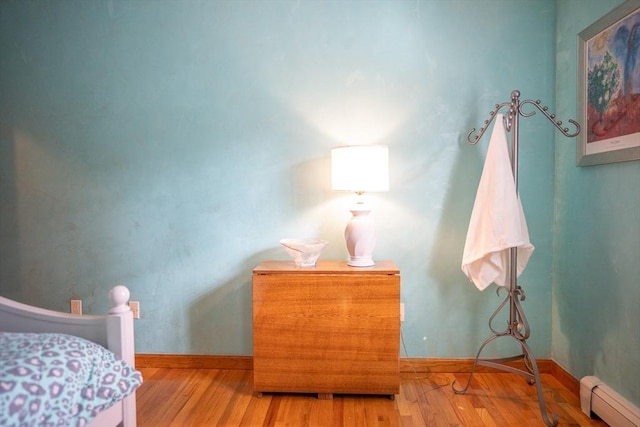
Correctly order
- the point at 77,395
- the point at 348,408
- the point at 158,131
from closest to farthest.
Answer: the point at 77,395, the point at 348,408, the point at 158,131

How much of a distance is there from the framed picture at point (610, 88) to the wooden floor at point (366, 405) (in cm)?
122

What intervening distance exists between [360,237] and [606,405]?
132 centimetres

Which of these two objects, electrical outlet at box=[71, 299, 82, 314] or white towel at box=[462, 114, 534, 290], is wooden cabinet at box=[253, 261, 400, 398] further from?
electrical outlet at box=[71, 299, 82, 314]

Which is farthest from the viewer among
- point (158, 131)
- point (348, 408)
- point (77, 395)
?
point (158, 131)

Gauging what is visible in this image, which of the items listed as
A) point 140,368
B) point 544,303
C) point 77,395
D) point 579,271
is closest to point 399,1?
point 579,271

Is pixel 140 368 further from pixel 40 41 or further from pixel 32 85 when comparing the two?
pixel 40 41

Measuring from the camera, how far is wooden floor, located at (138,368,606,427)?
204 centimetres

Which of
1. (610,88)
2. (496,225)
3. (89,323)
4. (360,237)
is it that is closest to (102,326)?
(89,323)

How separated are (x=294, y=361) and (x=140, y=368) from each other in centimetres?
109

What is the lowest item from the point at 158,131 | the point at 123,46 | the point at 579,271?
the point at 579,271

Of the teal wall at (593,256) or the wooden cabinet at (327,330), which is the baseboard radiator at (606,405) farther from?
the wooden cabinet at (327,330)

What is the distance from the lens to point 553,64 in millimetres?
2512

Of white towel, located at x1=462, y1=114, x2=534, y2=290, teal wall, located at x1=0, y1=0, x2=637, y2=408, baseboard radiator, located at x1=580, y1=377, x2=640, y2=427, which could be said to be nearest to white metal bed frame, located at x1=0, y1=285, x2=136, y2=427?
teal wall, located at x1=0, y1=0, x2=637, y2=408

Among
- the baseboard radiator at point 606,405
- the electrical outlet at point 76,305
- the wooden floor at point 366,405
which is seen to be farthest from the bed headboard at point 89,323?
the baseboard radiator at point 606,405
